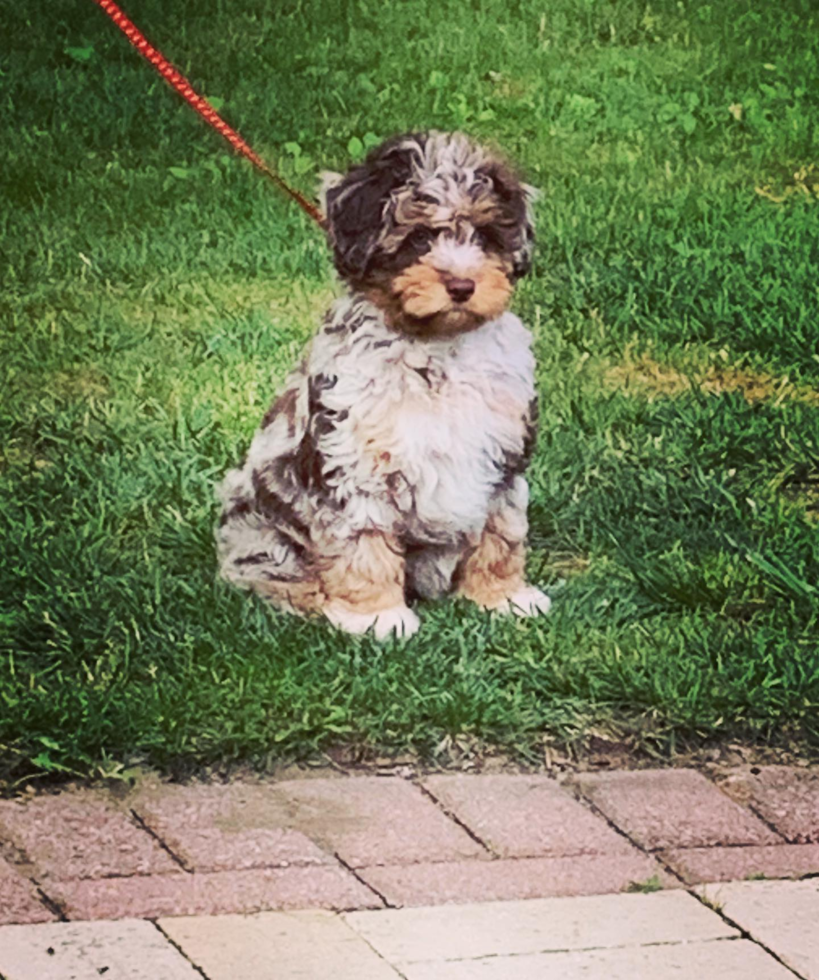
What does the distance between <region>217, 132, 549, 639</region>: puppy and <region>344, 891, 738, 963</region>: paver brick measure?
0.80 meters

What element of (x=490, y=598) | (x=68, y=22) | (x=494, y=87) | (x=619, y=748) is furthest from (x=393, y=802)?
(x=68, y=22)

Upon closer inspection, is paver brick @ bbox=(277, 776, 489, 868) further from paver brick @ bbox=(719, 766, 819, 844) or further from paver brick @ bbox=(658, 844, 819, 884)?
paver brick @ bbox=(719, 766, 819, 844)

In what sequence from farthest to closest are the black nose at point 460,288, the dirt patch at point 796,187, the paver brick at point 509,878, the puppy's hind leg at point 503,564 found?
the dirt patch at point 796,187
the puppy's hind leg at point 503,564
the black nose at point 460,288
the paver brick at point 509,878

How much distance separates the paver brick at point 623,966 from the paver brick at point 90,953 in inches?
13.7

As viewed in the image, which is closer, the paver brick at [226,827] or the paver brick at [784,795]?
the paver brick at [226,827]

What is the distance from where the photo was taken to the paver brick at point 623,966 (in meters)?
2.55

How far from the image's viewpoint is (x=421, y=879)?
2756 mm

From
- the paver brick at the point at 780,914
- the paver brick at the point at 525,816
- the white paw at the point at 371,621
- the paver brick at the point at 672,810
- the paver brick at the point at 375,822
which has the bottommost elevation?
the paver brick at the point at 375,822

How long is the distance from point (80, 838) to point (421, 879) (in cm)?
55

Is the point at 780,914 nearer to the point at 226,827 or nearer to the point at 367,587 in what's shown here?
the point at 226,827

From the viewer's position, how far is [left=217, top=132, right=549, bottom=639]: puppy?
3.14 meters

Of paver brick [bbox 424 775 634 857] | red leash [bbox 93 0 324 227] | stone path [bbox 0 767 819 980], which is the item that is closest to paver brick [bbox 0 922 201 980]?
stone path [bbox 0 767 819 980]

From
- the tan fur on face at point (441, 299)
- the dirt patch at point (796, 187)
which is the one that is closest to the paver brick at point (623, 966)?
the tan fur on face at point (441, 299)

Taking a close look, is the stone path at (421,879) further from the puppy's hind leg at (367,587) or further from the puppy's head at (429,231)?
the puppy's head at (429,231)
